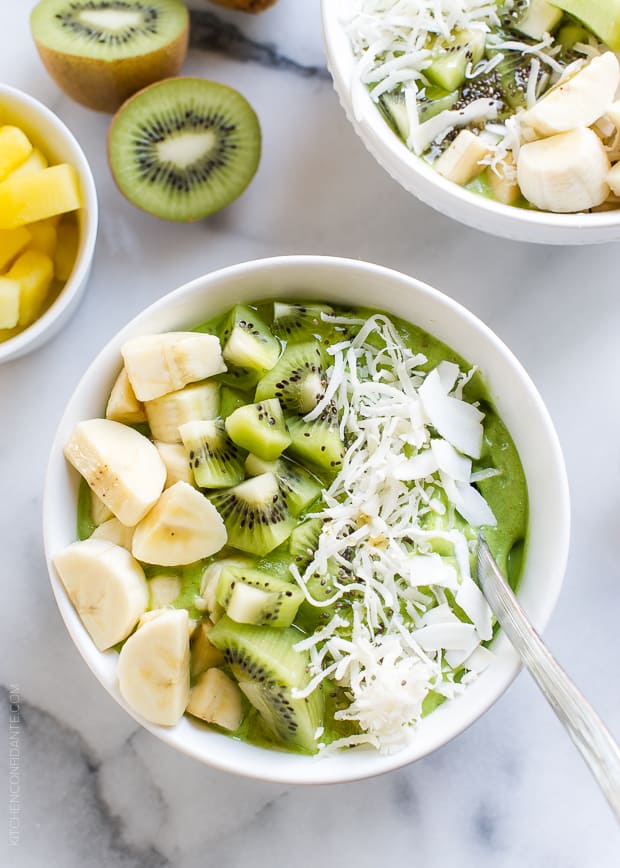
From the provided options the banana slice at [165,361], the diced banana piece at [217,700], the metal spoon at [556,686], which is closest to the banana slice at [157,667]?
the diced banana piece at [217,700]

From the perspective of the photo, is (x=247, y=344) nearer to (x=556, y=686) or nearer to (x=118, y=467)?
(x=118, y=467)

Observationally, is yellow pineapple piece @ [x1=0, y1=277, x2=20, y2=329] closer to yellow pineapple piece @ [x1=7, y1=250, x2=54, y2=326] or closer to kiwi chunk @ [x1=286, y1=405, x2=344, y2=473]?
yellow pineapple piece @ [x1=7, y1=250, x2=54, y2=326]

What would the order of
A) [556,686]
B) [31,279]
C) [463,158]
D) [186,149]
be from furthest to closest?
[186,149] < [31,279] < [463,158] < [556,686]

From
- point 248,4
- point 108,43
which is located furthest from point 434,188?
point 108,43

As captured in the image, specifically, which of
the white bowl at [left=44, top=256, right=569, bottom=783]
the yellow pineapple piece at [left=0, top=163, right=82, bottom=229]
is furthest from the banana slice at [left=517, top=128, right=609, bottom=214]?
the yellow pineapple piece at [left=0, top=163, right=82, bottom=229]

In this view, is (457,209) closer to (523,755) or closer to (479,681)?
(479,681)

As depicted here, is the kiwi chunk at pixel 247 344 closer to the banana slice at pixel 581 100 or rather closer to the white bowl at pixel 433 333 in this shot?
the white bowl at pixel 433 333
